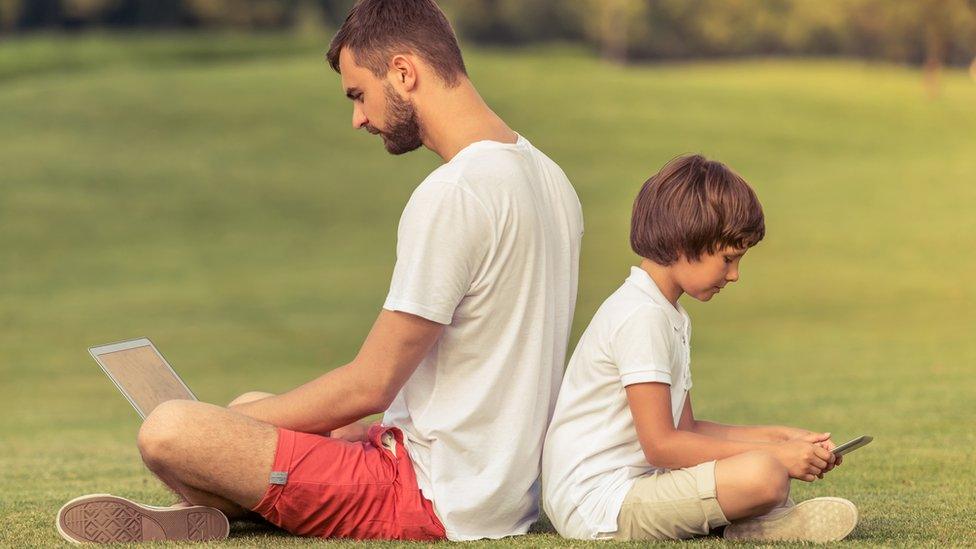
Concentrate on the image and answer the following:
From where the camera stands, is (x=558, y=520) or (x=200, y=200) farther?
(x=200, y=200)

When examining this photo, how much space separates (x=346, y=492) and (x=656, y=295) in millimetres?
1071

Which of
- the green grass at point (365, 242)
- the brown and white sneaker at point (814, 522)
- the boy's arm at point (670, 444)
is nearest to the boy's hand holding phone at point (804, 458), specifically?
the boy's arm at point (670, 444)

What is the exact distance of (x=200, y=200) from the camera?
82.2 feet

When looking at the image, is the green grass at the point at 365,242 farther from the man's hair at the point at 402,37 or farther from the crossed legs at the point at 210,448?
the man's hair at the point at 402,37

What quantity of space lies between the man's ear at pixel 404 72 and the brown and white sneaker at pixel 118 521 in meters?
1.38

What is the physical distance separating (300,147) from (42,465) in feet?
73.1

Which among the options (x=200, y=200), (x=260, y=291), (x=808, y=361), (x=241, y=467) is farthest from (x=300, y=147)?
(x=241, y=467)

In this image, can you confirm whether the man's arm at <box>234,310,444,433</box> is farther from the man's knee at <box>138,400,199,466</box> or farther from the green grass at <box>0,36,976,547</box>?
the green grass at <box>0,36,976,547</box>

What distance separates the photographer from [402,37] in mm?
3848

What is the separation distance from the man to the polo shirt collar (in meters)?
0.22

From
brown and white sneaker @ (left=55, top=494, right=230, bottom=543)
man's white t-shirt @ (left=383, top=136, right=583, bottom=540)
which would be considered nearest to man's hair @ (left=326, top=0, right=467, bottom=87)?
man's white t-shirt @ (left=383, top=136, right=583, bottom=540)

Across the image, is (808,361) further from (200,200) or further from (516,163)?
(200,200)

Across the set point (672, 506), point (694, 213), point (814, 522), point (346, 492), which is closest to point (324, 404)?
point (346, 492)

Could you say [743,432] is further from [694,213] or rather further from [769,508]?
[694,213]
